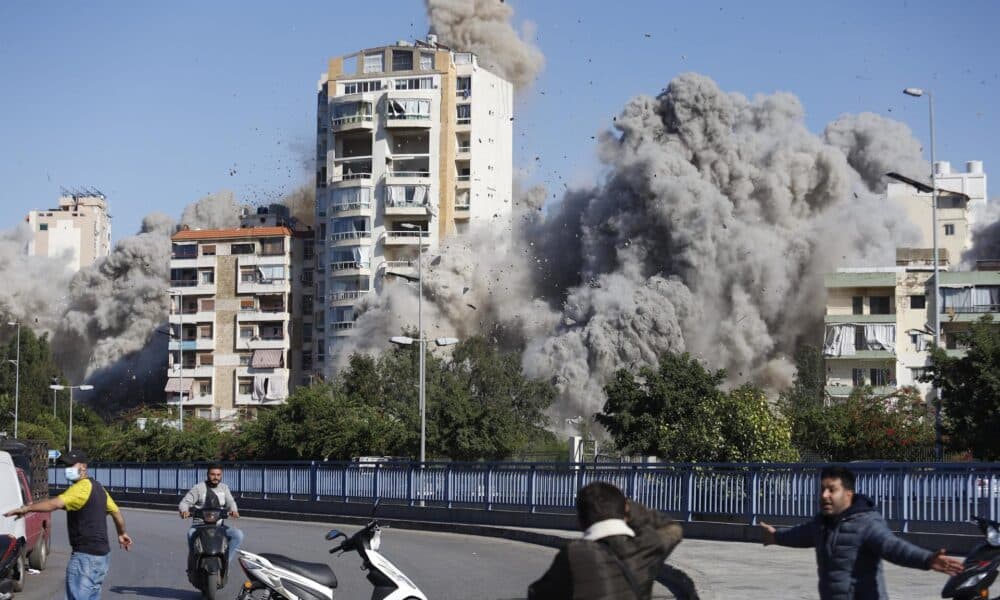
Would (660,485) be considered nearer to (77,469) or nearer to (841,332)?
(77,469)

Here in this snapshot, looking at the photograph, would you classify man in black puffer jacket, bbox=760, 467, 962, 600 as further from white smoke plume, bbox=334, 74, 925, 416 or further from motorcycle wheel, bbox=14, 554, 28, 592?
white smoke plume, bbox=334, 74, 925, 416

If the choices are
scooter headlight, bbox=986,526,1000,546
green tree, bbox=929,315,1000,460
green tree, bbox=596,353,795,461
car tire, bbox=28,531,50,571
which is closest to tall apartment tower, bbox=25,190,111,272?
green tree, bbox=596,353,795,461

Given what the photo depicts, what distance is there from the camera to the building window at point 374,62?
10556 cm

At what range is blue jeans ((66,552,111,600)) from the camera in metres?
11.7

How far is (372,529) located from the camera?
1184 centimetres

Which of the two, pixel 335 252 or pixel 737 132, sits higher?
pixel 737 132

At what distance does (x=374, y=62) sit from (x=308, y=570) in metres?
96.0

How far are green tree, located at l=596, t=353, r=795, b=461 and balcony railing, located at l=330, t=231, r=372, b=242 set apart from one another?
54.6 metres

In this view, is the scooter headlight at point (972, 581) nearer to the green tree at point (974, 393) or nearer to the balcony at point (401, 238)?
the green tree at point (974, 393)

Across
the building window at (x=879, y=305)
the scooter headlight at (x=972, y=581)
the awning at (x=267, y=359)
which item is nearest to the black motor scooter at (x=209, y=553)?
the scooter headlight at (x=972, y=581)

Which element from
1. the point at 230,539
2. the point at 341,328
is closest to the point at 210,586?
the point at 230,539

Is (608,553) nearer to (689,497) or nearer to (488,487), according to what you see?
(689,497)

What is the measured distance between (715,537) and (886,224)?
252 feet

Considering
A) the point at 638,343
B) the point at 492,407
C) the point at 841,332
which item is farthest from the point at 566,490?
the point at 638,343
